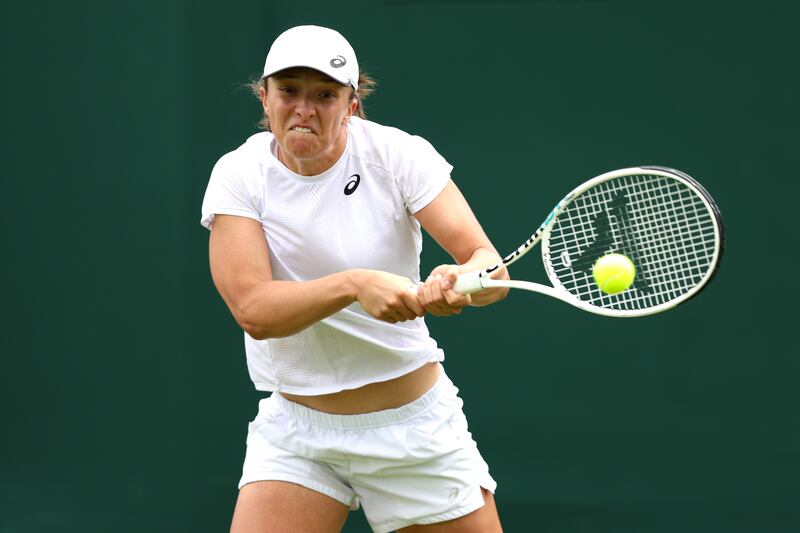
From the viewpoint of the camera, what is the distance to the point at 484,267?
2.36 metres

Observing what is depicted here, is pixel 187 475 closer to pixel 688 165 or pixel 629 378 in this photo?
pixel 629 378

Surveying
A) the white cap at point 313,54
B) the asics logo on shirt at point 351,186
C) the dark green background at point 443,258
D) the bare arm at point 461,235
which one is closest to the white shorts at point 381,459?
the bare arm at point 461,235

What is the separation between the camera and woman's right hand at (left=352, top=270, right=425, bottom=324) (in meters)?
2.26

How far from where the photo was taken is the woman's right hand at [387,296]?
2.26 m

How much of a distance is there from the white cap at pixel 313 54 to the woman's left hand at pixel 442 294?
1.41 ft

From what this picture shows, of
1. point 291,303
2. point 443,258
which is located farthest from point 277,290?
point 443,258

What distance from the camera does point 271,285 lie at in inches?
95.0

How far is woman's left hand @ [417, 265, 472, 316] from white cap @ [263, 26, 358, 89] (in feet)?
1.41

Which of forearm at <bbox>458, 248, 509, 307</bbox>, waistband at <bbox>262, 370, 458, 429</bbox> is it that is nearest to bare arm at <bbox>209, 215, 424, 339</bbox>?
forearm at <bbox>458, 248, 509, 307</bbox>

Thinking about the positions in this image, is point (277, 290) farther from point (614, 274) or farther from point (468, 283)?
point (614, 274)

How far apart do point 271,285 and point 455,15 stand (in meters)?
1.68

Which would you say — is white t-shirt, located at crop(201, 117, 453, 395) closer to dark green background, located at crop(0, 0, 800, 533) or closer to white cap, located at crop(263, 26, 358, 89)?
white cap, located at crop(263, 26, 358, 89)

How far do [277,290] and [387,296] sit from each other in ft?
0.81

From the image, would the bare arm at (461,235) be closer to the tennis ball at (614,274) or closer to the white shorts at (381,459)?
the tennis ball at (614,274)
